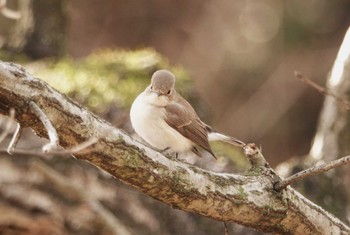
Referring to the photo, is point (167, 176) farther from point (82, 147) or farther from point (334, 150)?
point (334, 150)

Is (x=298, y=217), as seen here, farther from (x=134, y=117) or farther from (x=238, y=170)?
(x=238, y=170)

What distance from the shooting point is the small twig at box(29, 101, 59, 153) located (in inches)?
81.7

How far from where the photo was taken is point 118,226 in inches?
161

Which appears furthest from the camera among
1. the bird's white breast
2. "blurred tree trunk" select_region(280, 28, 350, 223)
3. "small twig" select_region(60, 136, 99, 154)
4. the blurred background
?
the blurred background

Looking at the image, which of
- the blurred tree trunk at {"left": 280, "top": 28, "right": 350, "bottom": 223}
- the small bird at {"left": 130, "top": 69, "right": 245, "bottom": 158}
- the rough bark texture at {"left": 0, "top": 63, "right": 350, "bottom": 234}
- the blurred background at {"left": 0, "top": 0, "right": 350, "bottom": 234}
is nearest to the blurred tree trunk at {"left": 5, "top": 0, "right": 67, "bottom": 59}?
the small bird at {"left": 130, "top": 69, "right": 245, "bottom": 158}

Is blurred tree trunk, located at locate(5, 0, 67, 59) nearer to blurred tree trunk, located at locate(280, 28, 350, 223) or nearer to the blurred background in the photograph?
blurred tree trunk, located at locate(280, 28, 350, 223)

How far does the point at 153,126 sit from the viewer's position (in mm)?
3965

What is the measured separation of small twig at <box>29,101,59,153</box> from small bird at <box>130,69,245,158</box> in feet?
4.94

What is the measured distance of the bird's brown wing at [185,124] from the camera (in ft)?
13.3

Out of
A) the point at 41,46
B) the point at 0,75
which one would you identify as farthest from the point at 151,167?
the point at 41,46

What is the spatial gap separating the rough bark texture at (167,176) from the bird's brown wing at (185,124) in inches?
41.4

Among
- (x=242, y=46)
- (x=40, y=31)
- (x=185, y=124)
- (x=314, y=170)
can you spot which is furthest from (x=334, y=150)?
(x=242, y=46)

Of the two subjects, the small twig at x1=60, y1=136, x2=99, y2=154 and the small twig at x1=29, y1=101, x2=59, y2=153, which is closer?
the small twig at x1=29, y1=101, x2=59, y2=153

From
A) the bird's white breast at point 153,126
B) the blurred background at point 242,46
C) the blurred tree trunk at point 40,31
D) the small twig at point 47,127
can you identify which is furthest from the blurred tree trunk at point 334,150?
the blurred background at point 242,46
